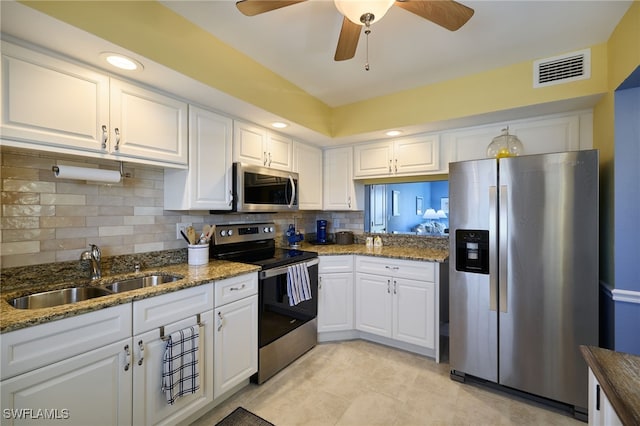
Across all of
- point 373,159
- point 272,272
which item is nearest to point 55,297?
point 272,272

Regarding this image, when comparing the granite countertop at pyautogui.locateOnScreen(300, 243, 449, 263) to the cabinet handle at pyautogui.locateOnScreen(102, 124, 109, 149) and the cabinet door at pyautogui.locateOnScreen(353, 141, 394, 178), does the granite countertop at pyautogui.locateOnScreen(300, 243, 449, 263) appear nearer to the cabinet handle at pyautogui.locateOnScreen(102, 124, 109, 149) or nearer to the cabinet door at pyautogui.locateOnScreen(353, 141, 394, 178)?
the cabinet door at pyautogui.locateOnScreen(353, 141, 394, 178)

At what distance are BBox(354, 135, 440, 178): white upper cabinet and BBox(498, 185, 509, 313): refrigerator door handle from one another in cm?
83

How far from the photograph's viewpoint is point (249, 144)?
2.52 metres

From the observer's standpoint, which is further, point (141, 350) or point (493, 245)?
point (493, 245)

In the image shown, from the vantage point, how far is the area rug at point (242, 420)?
Result: 69.3 inches

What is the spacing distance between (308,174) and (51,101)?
2219 mm

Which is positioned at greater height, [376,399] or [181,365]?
[181,365]

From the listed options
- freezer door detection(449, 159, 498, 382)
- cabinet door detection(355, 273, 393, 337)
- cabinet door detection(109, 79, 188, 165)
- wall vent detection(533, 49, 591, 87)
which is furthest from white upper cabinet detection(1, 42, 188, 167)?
wall vent detection(533, 49, 591, 87)

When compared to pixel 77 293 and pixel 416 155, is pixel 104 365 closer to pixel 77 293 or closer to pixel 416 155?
pixel 77 293

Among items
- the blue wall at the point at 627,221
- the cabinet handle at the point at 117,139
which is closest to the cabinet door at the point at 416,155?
the blue wall at the point at 627,221

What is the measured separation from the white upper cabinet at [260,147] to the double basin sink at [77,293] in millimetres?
1118

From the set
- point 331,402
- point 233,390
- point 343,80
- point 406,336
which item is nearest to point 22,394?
point 233,390

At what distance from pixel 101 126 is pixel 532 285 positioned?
2.93 metres

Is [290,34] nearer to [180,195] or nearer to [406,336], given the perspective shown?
[180,195]
